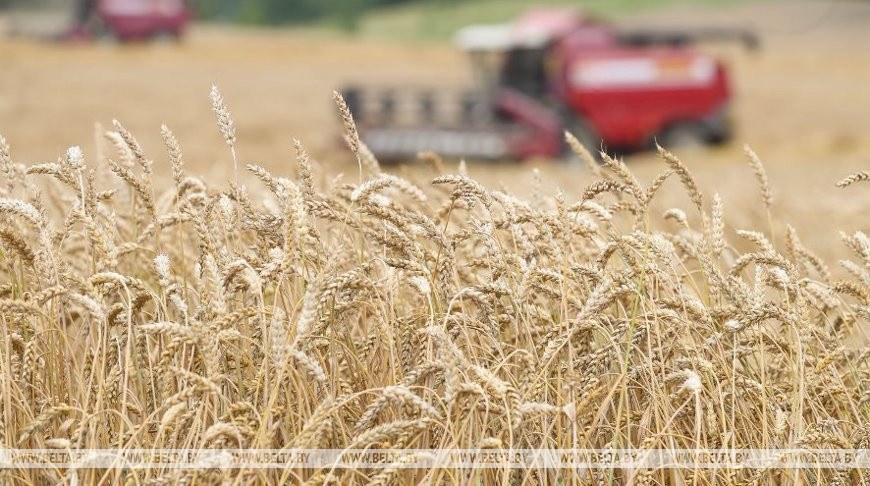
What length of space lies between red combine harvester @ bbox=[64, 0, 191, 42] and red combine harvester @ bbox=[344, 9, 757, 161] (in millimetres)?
24802

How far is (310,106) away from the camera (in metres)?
26.6

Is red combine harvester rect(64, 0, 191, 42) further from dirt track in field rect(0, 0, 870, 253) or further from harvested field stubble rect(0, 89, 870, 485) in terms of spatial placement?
harvested field stubble rect(0, 89, 870, 485)

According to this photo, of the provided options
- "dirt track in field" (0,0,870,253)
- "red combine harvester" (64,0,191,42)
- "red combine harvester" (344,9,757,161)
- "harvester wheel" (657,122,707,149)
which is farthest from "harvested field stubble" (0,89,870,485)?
"red combine harvester" (64,0,191,42)

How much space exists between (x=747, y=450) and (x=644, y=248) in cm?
52

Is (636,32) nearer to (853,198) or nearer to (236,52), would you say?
(853,198)

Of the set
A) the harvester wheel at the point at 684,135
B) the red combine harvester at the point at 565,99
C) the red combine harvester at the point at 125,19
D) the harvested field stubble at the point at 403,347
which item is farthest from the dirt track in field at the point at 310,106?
the harvested field stubble at the point at 403,347

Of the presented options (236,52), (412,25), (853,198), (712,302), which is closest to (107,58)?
(236,52)

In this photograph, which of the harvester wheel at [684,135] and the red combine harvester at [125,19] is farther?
the red combine harvester at [125,19]

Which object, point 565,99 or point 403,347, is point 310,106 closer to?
point 565,99

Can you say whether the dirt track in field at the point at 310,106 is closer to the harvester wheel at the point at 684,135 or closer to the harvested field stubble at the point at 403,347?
the harvester wheel at the point at 684,135

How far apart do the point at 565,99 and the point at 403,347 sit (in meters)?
15.6

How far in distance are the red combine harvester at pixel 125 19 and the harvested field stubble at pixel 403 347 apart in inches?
1563

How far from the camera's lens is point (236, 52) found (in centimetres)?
4153

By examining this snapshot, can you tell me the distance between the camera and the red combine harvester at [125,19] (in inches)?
1582
